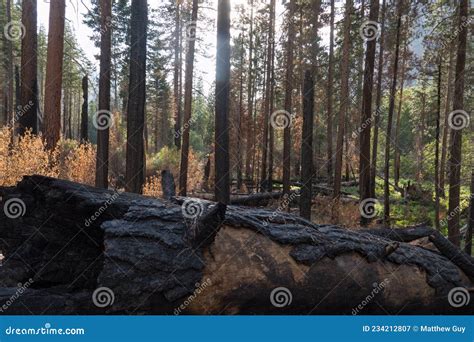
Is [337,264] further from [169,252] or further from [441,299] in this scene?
[169,252]

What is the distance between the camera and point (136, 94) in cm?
809

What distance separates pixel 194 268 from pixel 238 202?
1180 cm

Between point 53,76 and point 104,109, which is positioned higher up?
point 53,76

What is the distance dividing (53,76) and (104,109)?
5.40ft

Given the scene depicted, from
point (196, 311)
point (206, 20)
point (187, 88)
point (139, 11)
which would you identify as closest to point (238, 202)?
point (187, 88)

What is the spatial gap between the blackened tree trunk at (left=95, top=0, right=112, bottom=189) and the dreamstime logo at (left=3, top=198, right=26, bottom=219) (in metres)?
6.29

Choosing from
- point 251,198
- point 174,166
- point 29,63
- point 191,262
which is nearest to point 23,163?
point 29,63

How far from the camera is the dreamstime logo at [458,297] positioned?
4215mm

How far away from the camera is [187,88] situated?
52.7 ft
